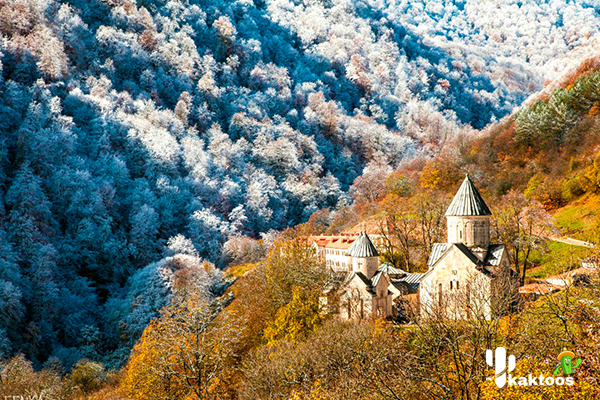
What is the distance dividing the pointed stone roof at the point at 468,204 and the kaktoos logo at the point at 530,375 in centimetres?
1408

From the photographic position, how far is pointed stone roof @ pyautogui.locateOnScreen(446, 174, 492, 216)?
27.4m

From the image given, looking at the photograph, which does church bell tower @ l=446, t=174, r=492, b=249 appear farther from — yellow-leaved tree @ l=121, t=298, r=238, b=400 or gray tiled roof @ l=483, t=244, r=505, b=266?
yellow-leaved tree @ l=121, t=298, r=238, b=400

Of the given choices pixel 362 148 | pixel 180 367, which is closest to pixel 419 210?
pixel 180 367

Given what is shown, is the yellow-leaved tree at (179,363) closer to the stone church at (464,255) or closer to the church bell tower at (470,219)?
the stone church at (464,255)

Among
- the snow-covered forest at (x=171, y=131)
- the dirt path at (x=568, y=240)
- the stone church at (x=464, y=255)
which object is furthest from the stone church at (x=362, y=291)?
the snow-covered forest at (x=171, y=131)

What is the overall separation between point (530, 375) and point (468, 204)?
16.2 meters

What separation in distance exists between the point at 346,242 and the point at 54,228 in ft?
107

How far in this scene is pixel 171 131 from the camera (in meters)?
77.6

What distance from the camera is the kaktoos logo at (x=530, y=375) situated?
481 inches

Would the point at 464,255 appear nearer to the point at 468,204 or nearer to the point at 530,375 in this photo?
the point at 468,204

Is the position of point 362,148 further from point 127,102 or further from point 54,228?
point 54,228

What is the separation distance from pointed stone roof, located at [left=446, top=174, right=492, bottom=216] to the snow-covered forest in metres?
26.7

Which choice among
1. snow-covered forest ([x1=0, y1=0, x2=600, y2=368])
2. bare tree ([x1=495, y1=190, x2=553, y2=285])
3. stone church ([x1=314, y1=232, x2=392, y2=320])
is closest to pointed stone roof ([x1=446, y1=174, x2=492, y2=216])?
stone church ([x1=314, y1=232, x2=392, y2=320])

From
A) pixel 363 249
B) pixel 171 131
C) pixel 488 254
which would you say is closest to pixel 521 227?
pixel 488 254
